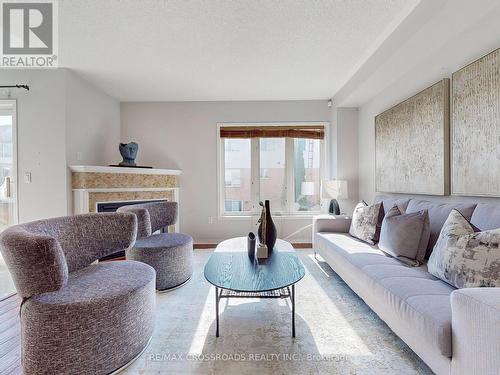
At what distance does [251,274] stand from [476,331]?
115cm

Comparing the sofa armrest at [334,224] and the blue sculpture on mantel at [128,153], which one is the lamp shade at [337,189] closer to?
the sofa armrest at [334,224]

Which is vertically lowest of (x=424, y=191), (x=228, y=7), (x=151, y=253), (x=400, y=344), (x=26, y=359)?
(x=400, y=344)

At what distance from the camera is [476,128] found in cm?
174

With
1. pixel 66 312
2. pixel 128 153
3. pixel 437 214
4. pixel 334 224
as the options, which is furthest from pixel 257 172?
pixel 66 312

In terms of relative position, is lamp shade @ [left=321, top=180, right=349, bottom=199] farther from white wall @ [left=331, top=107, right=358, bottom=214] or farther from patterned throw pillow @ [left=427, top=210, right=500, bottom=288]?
patterned throw pillow @ [left=427, top=210, right=500, bottom=288]

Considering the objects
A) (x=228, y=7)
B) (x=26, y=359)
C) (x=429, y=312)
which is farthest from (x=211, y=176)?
(x=429, y=312)

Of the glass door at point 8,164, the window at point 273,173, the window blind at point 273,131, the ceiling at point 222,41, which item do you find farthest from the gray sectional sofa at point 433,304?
the glass door at point 8,164

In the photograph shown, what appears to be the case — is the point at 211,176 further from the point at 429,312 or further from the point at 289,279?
the point at 429,312

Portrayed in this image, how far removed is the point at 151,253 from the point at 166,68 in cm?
212

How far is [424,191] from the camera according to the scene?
2291 mm

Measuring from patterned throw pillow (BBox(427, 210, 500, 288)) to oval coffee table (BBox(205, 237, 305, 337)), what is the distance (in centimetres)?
84

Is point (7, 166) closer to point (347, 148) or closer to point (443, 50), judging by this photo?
point (347, 148)

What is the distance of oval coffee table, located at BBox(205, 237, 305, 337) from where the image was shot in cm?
151

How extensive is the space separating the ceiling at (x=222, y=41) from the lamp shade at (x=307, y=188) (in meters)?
1.51
